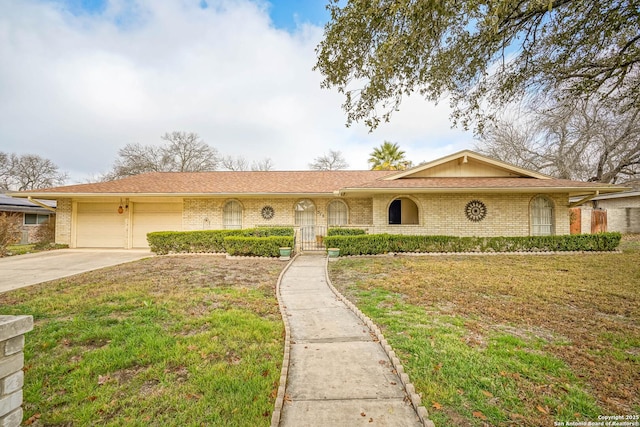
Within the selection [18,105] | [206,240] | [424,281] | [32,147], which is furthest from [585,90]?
[32,147]

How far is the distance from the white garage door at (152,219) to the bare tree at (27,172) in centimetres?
3040

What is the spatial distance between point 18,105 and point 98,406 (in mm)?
21539

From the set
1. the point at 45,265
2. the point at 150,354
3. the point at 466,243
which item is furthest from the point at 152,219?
the point at 466,243

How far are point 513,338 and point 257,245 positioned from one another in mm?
9080

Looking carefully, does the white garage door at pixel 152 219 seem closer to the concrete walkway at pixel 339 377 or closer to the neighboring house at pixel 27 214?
the neighboring house at pixel 27 214

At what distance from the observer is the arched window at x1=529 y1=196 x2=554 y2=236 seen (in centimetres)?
1281

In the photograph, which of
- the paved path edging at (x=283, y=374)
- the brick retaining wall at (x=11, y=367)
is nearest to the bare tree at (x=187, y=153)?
the paved path edging at (x=283, y=374)

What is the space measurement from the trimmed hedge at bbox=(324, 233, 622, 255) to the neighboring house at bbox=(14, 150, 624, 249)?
101 centimetres

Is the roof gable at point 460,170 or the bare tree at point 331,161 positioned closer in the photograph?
the roof gable at point 460,170

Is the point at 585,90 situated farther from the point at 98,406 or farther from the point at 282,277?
the point at 98,406

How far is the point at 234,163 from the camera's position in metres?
38.5

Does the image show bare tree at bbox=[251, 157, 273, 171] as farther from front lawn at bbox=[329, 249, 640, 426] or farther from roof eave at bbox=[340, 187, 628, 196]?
front lawn at bbox=[329, 249, 640, 426]

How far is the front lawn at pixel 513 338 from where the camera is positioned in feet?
8.68

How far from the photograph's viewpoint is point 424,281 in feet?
23.7
